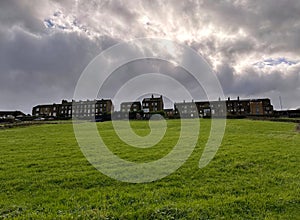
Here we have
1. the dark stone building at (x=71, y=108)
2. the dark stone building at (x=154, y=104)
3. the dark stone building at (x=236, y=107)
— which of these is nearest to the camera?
the dark stone building at (x=236, y=107)

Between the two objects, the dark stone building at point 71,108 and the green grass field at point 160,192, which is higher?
the dark stone building at point 71,108

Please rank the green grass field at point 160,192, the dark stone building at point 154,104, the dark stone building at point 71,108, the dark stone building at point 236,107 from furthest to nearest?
the dark stone building at point 71,108
the dark stone building at point 154,104
the dark stone building at point 236,107
the green grass field at point 160,192

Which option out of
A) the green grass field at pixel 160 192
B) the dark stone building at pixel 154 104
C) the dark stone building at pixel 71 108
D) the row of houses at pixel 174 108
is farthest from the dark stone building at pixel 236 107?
the green grass field at pixel 160 192

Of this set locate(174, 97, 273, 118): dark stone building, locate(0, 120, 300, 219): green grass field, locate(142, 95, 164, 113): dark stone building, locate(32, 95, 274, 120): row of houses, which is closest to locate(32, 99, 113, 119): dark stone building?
locate(32, 95, 274, 120): row of houses

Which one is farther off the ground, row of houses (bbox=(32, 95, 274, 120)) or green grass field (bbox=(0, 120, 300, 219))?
row of houses (bbox=(32, 95, 274, 120))

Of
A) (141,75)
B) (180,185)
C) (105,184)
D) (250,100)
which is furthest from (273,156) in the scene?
(250,100)

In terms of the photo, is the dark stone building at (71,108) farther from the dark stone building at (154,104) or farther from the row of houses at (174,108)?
the dark stone building at (154,104)

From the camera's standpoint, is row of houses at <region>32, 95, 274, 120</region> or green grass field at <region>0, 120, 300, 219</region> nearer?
green grass field at <region>0, 120, 300, 219</region>

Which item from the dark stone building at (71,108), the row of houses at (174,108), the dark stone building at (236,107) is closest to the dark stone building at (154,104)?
the row of houses at (174,108)

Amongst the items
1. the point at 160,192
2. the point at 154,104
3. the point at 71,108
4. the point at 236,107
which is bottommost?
the point at 160,192

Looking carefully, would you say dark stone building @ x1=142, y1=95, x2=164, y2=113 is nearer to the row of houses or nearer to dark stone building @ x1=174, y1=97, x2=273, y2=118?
the row of houses

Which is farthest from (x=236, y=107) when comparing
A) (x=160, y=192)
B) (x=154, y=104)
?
(x=160, y=192)

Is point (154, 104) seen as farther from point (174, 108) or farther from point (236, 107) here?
point (236, 107)

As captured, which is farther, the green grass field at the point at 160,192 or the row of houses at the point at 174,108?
the row of houses at the point at 174,108
